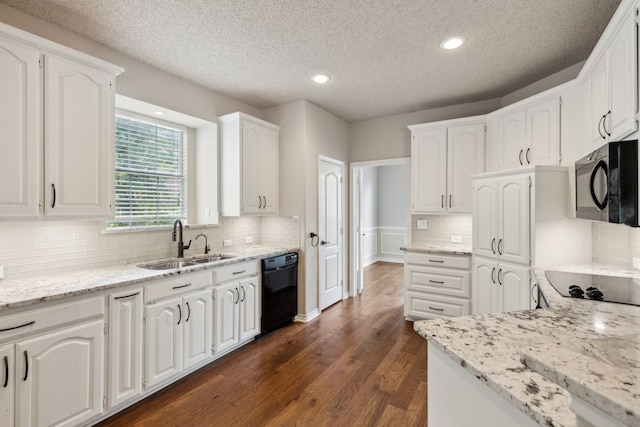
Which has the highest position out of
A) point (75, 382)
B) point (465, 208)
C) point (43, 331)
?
point (465, 208)

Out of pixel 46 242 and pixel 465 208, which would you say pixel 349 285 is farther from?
pixel 46 242

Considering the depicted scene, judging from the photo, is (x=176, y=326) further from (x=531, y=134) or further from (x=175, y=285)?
(x=531, y=134)

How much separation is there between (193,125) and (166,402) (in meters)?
2.71

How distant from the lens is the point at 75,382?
1891mm

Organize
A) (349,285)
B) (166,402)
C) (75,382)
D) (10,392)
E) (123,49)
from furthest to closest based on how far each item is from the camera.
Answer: (349,285) < (123,49) < (166,402) < (75,382) < (10,392)

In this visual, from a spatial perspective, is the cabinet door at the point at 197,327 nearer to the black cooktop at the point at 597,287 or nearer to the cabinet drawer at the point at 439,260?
the cabinet drawer at the point at 439,260

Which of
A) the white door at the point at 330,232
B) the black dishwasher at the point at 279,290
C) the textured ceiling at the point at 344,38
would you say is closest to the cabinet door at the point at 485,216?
the textured ceiling at the point at 344,38

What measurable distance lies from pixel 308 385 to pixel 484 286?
6.59ft

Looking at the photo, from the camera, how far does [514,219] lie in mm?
2816

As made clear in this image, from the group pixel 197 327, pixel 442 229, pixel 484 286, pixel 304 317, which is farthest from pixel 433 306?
pixel 197 327

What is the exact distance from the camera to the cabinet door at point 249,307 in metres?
3.08

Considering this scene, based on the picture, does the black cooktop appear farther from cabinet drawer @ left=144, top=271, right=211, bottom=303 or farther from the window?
the window

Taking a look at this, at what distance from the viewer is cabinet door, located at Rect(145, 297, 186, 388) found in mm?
2284

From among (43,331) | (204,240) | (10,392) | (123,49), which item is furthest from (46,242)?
(123,49)
